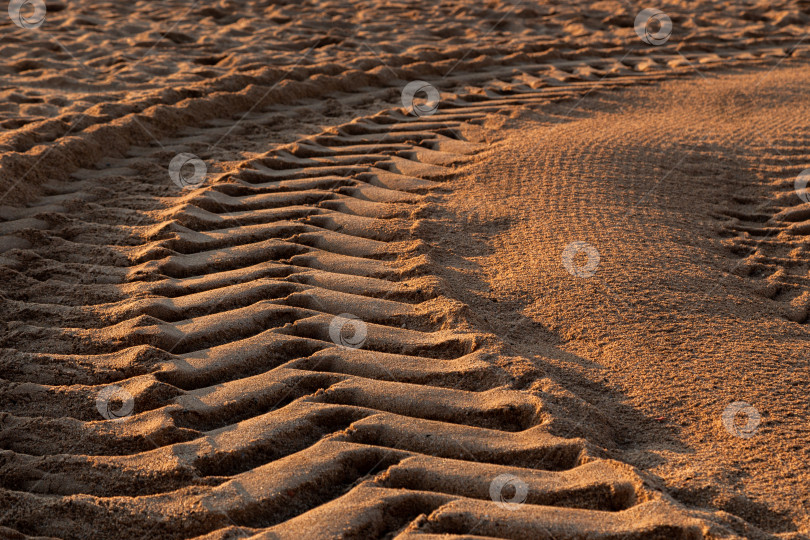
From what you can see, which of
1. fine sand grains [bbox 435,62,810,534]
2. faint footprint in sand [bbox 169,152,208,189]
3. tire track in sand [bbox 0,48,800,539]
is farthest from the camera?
faint footprint in sand [bbox 169,152,208,189]

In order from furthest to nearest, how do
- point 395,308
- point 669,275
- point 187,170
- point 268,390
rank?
point 187,170 < point 669,275 < point 395,308 < point 268,390

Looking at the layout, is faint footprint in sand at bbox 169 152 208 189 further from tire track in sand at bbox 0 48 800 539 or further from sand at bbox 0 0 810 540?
tire track in sand at bbox 0 48 800 539

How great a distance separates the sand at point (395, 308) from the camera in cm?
189

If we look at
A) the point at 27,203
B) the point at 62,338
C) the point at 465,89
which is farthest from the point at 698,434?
the point at 465,89

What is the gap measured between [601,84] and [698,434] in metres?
4.01

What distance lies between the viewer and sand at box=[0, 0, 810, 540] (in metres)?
1.89

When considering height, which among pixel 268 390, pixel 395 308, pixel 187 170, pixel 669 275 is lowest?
pixel 268 390

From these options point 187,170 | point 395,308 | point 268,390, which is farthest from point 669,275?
point 187,170

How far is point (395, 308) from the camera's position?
8.78 feet

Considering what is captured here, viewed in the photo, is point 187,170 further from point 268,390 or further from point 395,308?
point 268,390

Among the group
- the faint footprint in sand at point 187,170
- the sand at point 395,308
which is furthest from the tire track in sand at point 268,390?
the faint footprint in sand at point 187,170

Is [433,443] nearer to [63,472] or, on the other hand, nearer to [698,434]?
[698,434]

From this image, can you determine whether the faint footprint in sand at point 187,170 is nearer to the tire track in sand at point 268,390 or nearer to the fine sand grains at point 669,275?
the tire track in sand at point 268,390

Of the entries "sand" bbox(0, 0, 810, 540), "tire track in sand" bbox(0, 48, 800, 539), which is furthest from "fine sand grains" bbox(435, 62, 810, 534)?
"tire track in sand" bbox(0, 48, 800, 539)
